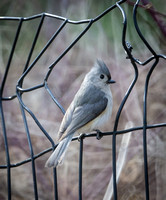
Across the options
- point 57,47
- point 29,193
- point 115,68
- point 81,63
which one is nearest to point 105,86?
point 115,68

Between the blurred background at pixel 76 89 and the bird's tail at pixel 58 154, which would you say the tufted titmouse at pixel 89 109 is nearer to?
the bird's tail at pixel 58 154

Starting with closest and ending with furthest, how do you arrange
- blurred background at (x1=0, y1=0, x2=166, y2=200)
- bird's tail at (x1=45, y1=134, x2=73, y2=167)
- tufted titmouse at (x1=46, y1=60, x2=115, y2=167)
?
1. bird's tail at (x1=45, y1=134, x2=73, y2=167)
2. tufted titmouse at (x1=46, y1=60, x2=115, y2=167)
3. blurred background at (x1=0, y1=0, x2=166, y2=200)

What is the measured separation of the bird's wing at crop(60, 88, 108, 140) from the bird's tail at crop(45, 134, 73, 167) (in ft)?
0.22

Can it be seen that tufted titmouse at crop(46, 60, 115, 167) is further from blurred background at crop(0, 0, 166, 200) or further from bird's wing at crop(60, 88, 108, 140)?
blurred background at crop(0, 0, 166, 200)

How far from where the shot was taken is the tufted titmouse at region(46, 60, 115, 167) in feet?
6.56

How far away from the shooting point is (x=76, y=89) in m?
3.04

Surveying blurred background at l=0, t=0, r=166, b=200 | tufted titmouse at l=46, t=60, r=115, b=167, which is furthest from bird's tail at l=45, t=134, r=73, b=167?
blurred background at l=0, t=0, r=166, b=200

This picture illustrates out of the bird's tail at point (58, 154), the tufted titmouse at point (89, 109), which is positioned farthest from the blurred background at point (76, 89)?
the bird's tail at point (58, 154)

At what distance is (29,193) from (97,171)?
0.72 m

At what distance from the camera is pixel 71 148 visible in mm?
2971

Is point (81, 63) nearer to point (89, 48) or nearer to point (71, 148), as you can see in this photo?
point (89, 48)

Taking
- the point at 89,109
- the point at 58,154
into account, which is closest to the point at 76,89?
the point at 89,109

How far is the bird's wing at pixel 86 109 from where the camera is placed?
205 centimetres

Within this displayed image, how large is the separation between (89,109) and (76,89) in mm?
866
